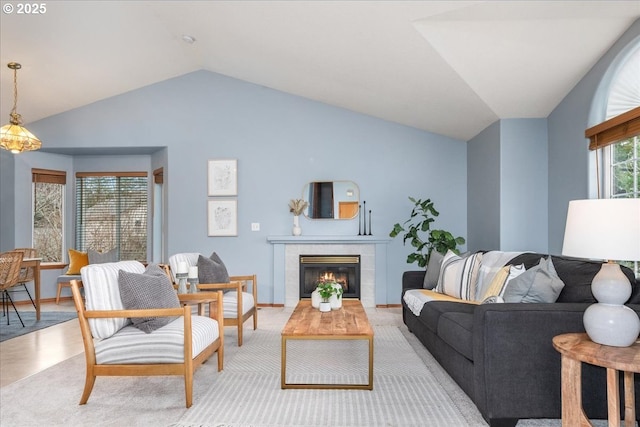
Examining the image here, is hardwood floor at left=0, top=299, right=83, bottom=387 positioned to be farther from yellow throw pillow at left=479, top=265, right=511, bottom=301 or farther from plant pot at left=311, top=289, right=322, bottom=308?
yellow throw pillow at left=479, top=265, right=511, bottom=301

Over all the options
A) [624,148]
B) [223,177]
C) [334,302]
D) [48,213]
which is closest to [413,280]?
[334,302]

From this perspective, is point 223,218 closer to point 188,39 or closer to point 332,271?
point 332,271

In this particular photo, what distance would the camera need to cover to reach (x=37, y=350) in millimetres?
4039

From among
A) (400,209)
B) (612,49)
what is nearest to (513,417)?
(612,49)

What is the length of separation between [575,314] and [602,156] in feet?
6.98

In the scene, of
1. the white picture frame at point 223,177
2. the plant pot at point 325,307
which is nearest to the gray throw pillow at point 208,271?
the plant pot at point 325,307

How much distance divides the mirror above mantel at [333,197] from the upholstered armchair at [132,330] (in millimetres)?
3675

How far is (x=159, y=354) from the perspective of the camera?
2629mm

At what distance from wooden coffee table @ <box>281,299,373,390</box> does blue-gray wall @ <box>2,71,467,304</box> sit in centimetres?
289

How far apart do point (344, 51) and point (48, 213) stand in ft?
18.1

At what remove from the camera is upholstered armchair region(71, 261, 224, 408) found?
8.59 feet

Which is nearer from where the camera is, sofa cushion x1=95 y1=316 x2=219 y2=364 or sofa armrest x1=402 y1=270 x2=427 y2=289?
sofa cushion x1=95 y1=316 x2=219 y2=364

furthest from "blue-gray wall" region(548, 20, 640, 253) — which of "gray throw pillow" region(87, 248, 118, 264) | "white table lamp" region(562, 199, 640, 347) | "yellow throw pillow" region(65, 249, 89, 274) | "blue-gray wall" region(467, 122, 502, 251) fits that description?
"yellow throw pillow" region(65, 249, 89, 274)

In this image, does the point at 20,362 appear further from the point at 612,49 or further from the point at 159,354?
the point at 612,49
